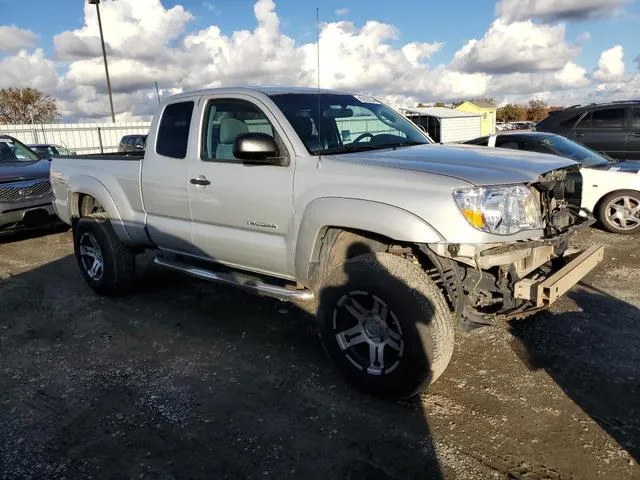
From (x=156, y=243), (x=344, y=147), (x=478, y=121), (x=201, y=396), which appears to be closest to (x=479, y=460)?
(x=201, y=396)

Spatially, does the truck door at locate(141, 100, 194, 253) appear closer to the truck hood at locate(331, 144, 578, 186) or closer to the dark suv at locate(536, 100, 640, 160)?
the truck hood at locate(331, 144, 578, 186)

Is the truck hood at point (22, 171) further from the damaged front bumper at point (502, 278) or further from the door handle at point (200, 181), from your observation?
the damaged front bumper at point (502, 278)

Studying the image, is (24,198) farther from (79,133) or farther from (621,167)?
(79,133)

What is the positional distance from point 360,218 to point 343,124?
1275 mm

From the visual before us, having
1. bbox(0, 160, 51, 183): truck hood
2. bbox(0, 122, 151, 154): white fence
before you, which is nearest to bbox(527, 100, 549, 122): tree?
bbox(0, 122, 151, 154): white fence

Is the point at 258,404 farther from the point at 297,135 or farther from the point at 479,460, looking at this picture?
the point at 297,135

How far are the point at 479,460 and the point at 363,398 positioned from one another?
863mm

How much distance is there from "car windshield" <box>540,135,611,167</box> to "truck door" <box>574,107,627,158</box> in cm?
265

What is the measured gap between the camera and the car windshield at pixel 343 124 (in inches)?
155

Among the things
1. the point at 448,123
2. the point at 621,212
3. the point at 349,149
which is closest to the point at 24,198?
the point at 349,149

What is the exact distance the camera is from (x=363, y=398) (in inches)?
135

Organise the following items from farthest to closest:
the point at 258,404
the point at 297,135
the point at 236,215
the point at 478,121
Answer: the point at 478,121 < the point at 236,215 < the point at 297,135 < the point at 258,404

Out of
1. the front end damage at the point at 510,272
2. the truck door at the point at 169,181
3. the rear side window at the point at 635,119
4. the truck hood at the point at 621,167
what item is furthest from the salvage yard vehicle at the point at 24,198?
the rear side window at the point at 635,119

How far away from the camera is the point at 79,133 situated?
1091 inches
